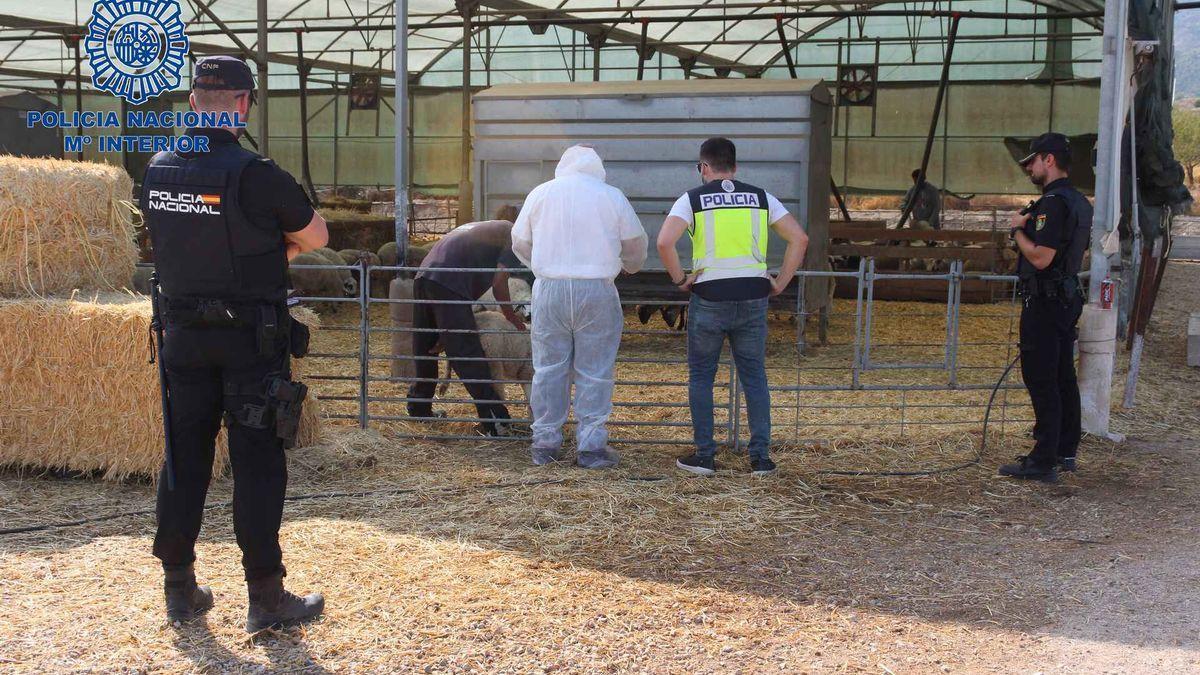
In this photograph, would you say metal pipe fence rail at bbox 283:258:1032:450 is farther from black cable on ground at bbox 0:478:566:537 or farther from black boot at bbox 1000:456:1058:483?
black cable on ground at bbox 0:478:566:537

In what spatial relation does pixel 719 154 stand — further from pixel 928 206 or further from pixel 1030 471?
pixel 928 206

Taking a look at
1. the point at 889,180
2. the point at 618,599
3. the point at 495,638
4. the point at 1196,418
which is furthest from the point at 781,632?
the point at 889,180

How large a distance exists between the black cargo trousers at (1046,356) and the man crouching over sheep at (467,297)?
3.09 m

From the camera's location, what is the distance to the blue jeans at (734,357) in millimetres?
6270

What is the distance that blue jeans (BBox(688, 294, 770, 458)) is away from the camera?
627 centimetres

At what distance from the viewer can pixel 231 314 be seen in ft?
12.5

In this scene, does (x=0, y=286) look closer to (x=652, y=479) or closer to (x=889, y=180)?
(x=652, y=479)

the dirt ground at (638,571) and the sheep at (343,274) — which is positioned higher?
the sheep at (343,274)

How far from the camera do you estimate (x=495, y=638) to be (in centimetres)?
394

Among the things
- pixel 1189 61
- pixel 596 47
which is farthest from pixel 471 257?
pixel 1189 61

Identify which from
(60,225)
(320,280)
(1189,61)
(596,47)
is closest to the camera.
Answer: (60,225)

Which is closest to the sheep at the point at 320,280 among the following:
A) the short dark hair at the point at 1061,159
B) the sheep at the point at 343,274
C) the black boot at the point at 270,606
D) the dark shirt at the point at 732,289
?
the sheep at the point at 343,274

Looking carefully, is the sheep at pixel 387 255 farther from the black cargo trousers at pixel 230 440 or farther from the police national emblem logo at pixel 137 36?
the black cargo trousers at pixel 230 440

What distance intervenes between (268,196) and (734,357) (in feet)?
10.8
